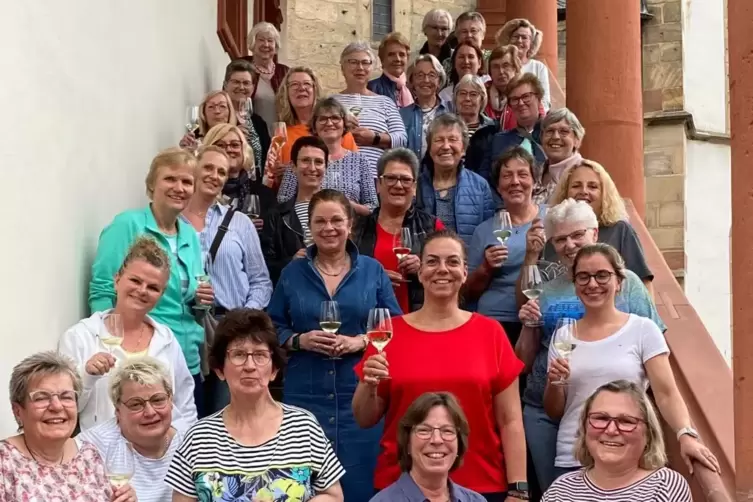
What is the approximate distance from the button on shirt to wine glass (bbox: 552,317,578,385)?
775 millimetres

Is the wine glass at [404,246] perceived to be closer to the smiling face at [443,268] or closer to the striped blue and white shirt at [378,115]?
the smiling face at [443,268]

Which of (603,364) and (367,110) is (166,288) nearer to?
(603,364)

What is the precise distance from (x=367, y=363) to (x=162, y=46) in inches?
216

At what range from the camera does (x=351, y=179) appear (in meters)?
8.34

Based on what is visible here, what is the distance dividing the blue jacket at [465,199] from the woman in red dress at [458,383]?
2.02 m

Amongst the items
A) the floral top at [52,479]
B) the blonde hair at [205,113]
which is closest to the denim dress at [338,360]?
the floral top at [52,479]

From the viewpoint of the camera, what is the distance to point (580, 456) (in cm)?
507

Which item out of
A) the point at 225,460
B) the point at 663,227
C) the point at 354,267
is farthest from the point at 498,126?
the point at 663,227

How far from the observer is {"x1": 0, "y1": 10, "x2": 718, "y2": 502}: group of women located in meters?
4.91

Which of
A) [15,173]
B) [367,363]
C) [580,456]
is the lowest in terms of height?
[580,456]

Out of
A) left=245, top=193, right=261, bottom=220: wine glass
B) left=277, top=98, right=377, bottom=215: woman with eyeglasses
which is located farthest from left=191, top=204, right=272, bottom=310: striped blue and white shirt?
left=277, top=98, right=377, bottom=215: woman with eyeglasses

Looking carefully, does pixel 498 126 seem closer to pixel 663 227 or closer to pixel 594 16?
pixel 594 16

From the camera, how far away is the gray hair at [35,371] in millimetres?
4664

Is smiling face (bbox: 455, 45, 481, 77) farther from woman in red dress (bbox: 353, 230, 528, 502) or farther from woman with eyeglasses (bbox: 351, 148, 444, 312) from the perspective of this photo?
woman in red dress (bbox: 353, 230, 528, 502)
